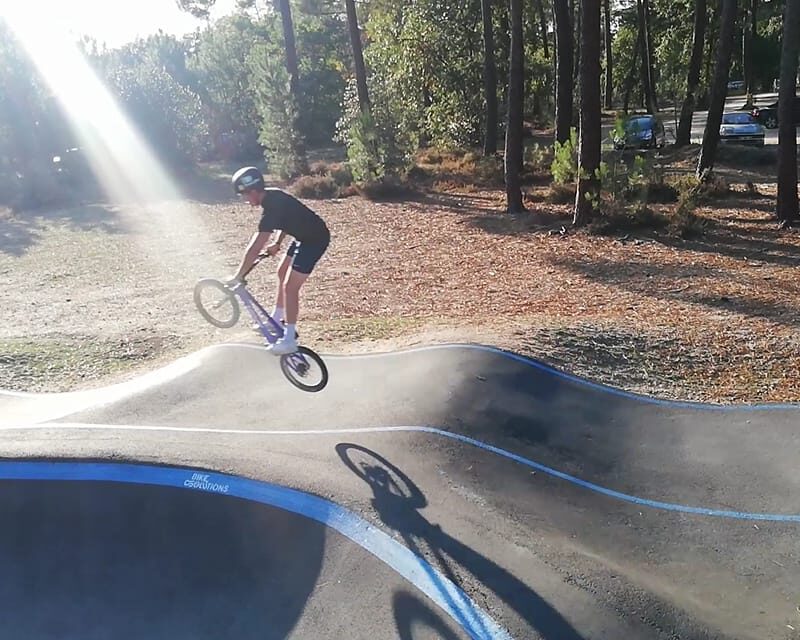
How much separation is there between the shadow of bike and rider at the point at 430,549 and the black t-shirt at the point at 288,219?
2143 mm

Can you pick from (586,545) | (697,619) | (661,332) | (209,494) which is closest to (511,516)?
(586,545)

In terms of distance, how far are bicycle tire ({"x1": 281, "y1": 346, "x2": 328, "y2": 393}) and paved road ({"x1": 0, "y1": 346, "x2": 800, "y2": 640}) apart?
239 mm

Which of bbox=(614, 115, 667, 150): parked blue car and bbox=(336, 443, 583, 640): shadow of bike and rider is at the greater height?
bbox=(614, 115, 667, 150): parked blue car

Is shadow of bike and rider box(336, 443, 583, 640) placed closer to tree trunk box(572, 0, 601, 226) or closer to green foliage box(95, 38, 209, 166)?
tree trunk box(572, 0, 601, 226)

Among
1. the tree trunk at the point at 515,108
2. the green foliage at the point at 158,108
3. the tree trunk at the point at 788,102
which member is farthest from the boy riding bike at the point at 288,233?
the green foliage at the point at 158,108

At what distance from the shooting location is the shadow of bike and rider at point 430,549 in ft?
14.2

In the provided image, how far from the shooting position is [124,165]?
37.3 m

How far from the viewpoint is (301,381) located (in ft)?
25.5

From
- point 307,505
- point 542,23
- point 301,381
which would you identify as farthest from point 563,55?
point 542,23

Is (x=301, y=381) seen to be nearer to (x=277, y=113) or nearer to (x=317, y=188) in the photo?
(x=317, y=188)

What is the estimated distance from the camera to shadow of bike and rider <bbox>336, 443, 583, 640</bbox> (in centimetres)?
434

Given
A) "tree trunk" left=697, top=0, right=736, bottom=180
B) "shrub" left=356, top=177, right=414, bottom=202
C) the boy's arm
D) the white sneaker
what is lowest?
"shrub" left=356, top=177, right=414, bottom=202

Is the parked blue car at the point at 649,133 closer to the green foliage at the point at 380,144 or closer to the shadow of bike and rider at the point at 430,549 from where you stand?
the green foliage at the point at 380,144

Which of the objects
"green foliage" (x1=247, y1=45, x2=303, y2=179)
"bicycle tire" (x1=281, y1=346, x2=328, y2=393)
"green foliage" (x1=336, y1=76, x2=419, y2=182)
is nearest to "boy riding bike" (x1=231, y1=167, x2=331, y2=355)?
"bicycle tire" (x1=281, y1=346, x2=328, y2=393)
